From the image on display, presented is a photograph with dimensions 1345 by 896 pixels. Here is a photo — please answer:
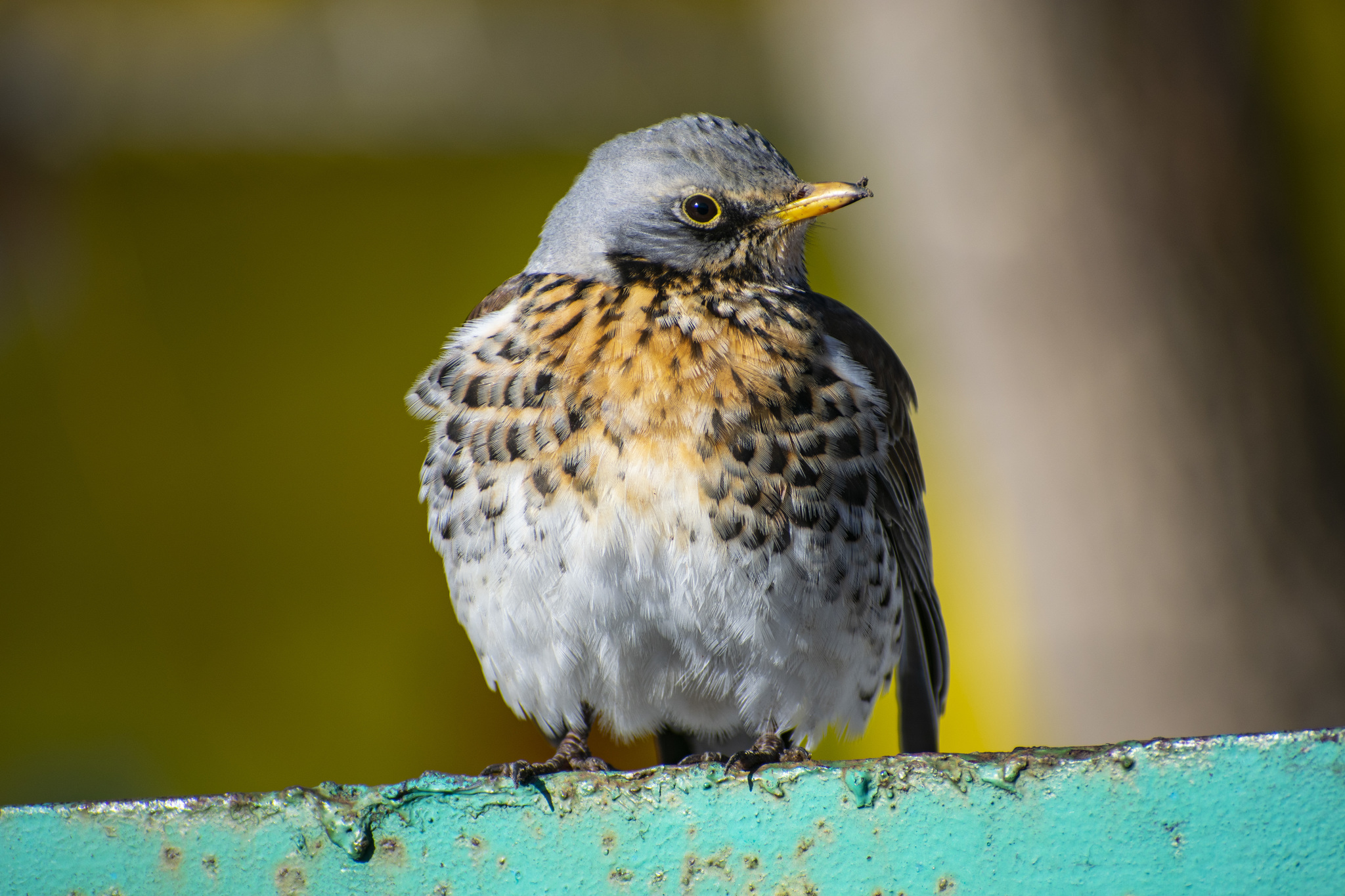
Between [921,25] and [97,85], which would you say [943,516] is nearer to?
[921,25]

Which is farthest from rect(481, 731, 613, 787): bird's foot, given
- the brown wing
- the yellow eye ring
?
the yellow eye ring

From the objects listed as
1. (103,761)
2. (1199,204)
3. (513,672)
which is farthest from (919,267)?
(103,761)

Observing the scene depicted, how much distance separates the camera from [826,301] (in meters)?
2.76

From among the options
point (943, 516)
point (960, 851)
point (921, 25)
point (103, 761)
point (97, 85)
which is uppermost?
point (97, 85)

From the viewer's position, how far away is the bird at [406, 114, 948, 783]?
7.15 feet

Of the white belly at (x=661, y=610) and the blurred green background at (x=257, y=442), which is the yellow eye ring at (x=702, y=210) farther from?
the blurred green background at (x=257, y=442)

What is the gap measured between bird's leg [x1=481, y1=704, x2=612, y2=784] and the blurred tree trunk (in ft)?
6.26

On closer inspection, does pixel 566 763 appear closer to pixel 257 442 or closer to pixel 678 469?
pixel 678 469

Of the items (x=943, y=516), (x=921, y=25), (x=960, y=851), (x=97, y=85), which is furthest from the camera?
(x=943, y=516)

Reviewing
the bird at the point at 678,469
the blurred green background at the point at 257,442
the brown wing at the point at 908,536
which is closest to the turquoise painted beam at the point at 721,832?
the bird at the point at 678,469

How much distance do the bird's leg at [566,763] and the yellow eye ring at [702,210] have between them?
3.51 feet

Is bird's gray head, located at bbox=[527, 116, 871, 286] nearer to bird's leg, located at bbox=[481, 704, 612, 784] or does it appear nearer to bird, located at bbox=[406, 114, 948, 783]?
bird, located at bbox=[406, 114, 948, 783]

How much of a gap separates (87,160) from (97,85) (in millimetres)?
321

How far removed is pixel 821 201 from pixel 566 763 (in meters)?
1.24
